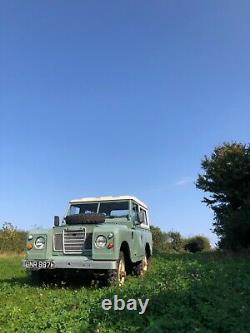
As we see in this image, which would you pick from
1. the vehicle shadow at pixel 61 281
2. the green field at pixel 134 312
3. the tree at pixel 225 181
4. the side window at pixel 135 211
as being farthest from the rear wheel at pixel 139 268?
the tree at pixel 225 181

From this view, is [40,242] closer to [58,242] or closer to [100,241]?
[58,242]

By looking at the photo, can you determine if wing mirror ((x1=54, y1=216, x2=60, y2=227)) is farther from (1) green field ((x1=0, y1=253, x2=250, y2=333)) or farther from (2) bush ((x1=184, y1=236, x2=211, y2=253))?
(2) bush ((x1=184, y1=236, x2=211, y2=253))

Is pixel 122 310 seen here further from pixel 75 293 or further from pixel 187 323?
pixel 75 293

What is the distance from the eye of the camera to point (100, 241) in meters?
9.66

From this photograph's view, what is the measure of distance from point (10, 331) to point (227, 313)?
3233mm

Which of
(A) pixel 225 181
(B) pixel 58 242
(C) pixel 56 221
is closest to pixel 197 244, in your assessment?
(A) pixel 225 181

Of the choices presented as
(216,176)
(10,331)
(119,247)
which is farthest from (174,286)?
(216,176)

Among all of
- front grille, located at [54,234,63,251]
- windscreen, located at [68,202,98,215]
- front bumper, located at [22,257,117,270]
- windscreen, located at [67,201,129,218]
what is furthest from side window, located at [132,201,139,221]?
front bumper, located at [22,257,117,270]

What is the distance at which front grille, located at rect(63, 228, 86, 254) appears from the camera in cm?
1011

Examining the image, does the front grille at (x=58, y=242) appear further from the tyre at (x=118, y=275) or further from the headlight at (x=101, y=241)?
the tyre at (x=118, y=275)

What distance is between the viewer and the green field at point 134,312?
20.6ft

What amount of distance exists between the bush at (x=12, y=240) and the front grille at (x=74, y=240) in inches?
706

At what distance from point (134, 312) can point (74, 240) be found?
3.70 metres

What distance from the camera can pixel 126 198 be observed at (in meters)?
12.1
